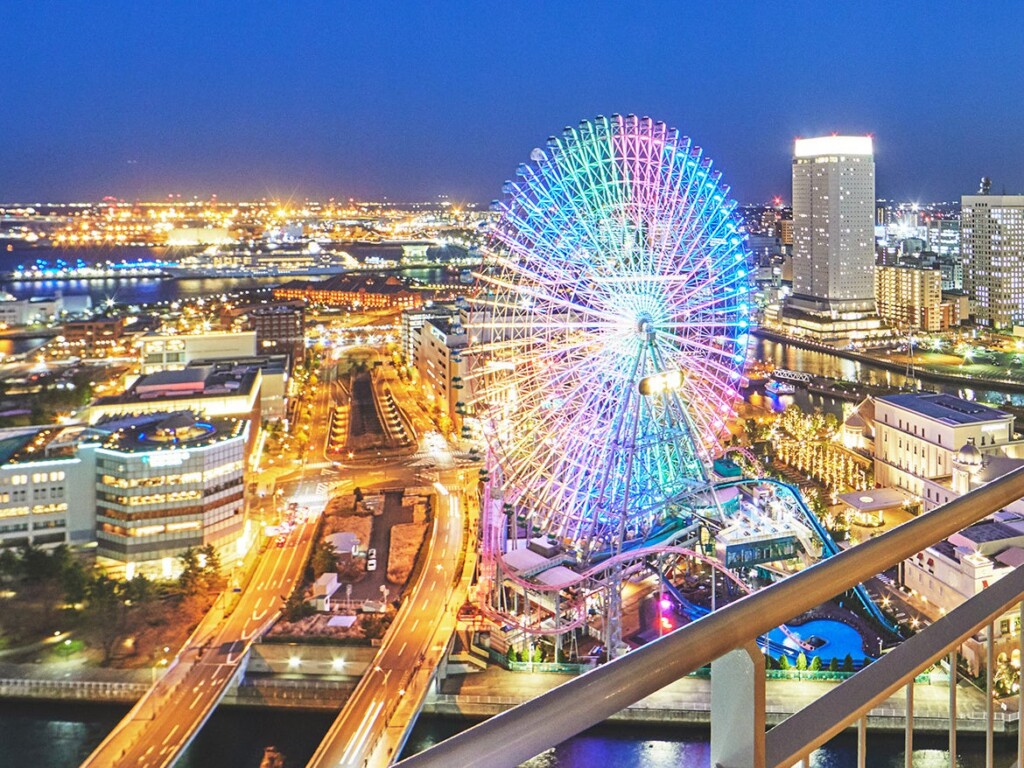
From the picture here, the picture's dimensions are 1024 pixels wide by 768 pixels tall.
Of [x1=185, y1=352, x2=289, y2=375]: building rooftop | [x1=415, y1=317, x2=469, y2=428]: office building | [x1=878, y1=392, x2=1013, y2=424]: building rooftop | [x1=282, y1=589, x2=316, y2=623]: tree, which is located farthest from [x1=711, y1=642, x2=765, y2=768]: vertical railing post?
[x1=185, y1=352, x2=289, y2=375]: building rooftop

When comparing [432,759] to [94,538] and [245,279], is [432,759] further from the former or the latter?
[245,279]

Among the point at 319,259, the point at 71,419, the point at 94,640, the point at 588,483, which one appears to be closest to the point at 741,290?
the point at 588,483

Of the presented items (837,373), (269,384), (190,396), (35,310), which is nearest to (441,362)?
(269,384)

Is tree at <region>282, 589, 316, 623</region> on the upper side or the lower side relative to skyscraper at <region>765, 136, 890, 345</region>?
lower

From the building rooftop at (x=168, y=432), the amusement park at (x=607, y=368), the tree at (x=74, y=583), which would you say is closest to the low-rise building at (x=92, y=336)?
the building rooftop at (x=168, y=432)

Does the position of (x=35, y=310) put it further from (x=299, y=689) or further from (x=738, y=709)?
(x=738, y=709)

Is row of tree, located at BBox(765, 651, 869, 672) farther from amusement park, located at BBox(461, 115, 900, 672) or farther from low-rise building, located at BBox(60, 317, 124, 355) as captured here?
low-rise building, located at BBox(60, 317, 124, 355)

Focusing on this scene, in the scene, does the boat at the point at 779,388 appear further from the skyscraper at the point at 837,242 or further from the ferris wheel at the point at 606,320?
the ferris wheel at the point at 606,320
